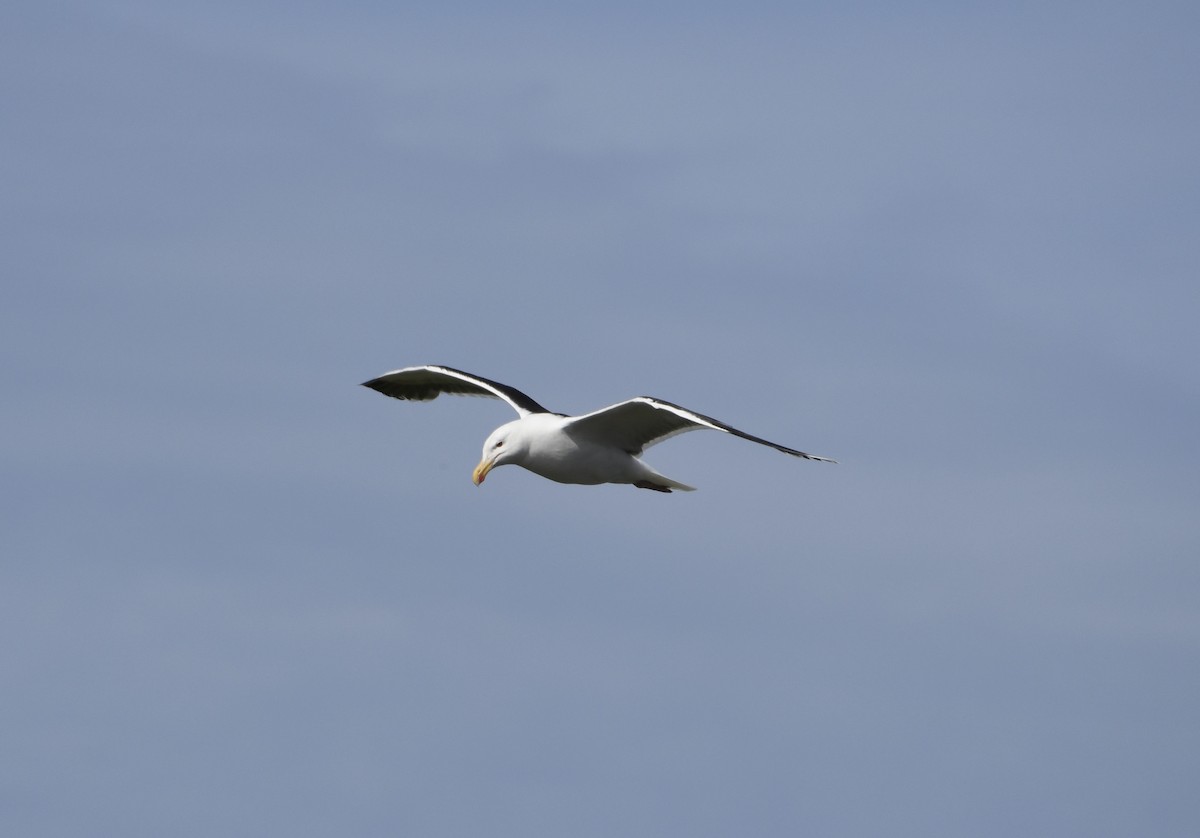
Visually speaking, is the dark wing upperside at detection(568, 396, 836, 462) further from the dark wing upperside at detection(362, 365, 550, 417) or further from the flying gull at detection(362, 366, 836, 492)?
the dark wing upperside at detection(362, 365, 550, 417)

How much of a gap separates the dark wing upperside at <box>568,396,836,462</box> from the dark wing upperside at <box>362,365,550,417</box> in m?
2.79

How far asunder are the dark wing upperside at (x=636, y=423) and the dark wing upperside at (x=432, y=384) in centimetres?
279

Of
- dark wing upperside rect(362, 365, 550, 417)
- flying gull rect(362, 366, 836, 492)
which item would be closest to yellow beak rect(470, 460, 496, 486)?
flying gull rect(362, 366, 836, 492)

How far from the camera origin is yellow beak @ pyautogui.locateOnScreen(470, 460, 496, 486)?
1908 cm

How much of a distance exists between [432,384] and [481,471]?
5053 millimetres

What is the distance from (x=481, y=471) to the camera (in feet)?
62.8

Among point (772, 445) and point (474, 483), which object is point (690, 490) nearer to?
point (474, 483)

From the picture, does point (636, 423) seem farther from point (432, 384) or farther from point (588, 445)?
point (432, 384)

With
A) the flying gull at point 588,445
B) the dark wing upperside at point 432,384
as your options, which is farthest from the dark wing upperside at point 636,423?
the dark wing upperside at point 432,384

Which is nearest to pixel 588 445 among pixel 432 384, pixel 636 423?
pixel 636 423

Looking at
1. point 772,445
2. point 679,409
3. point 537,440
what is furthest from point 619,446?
point 772,445

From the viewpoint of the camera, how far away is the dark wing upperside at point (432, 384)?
22008 millimetres

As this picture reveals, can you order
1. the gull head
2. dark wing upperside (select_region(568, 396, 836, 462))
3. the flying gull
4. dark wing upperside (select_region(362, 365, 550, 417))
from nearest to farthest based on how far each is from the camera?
dark wing upperside (select_region(568, 396, 836, 462)), the flying gull, the gull head, dark wing upperside (select_region(362, 365, 550, 417))

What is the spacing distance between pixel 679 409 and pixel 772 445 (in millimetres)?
1394
